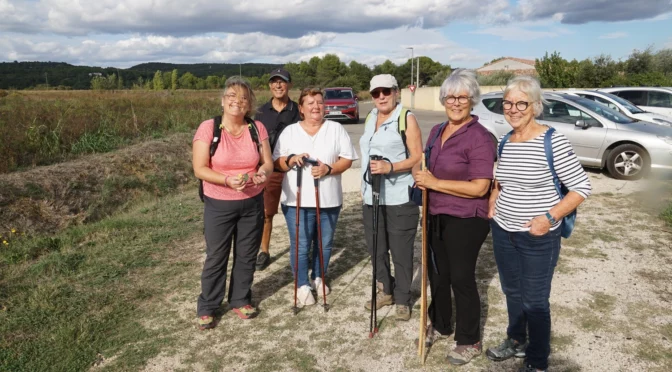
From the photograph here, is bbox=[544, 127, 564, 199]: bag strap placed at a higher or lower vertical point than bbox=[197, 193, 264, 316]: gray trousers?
higher

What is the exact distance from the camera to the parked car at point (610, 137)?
8.14 m

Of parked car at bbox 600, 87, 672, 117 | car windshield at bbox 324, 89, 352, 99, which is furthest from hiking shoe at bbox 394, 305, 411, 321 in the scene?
car windshield at bbox 324, 89, 352, 99

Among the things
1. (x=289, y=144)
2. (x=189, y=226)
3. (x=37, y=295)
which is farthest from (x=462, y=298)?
(x=189, y=226)

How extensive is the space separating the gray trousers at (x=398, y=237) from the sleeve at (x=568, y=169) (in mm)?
1174

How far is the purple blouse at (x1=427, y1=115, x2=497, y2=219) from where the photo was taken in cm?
269

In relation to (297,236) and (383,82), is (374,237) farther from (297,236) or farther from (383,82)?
(383,82)

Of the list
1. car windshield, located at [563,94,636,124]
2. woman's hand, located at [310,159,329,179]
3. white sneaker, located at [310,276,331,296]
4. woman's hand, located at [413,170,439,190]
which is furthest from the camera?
car windshield, located at [563,94,636,124]

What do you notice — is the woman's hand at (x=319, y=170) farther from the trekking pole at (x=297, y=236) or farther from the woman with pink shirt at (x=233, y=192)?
the woman with pink shirt at (x=233, y=192)

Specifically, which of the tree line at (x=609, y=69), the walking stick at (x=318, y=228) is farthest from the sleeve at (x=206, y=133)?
the tree line at (x=609, y=69)

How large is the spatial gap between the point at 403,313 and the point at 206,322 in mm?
1516

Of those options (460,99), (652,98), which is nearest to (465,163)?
(460,99)

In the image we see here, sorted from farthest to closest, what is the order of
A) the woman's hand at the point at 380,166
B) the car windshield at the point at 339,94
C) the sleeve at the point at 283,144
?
the car windshield at the point at 339,94, the sleeve at the point at 283,144, the woman's hand at the point at 380,166

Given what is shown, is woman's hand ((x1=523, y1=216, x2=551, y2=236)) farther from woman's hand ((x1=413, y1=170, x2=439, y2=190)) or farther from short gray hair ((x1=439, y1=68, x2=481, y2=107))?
short gray hair ((x1=439, y1=68, x2=481, y2=107))

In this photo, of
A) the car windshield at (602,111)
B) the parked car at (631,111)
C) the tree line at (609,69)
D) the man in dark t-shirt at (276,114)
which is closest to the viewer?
the man in dark t-shirt at (276,114)
